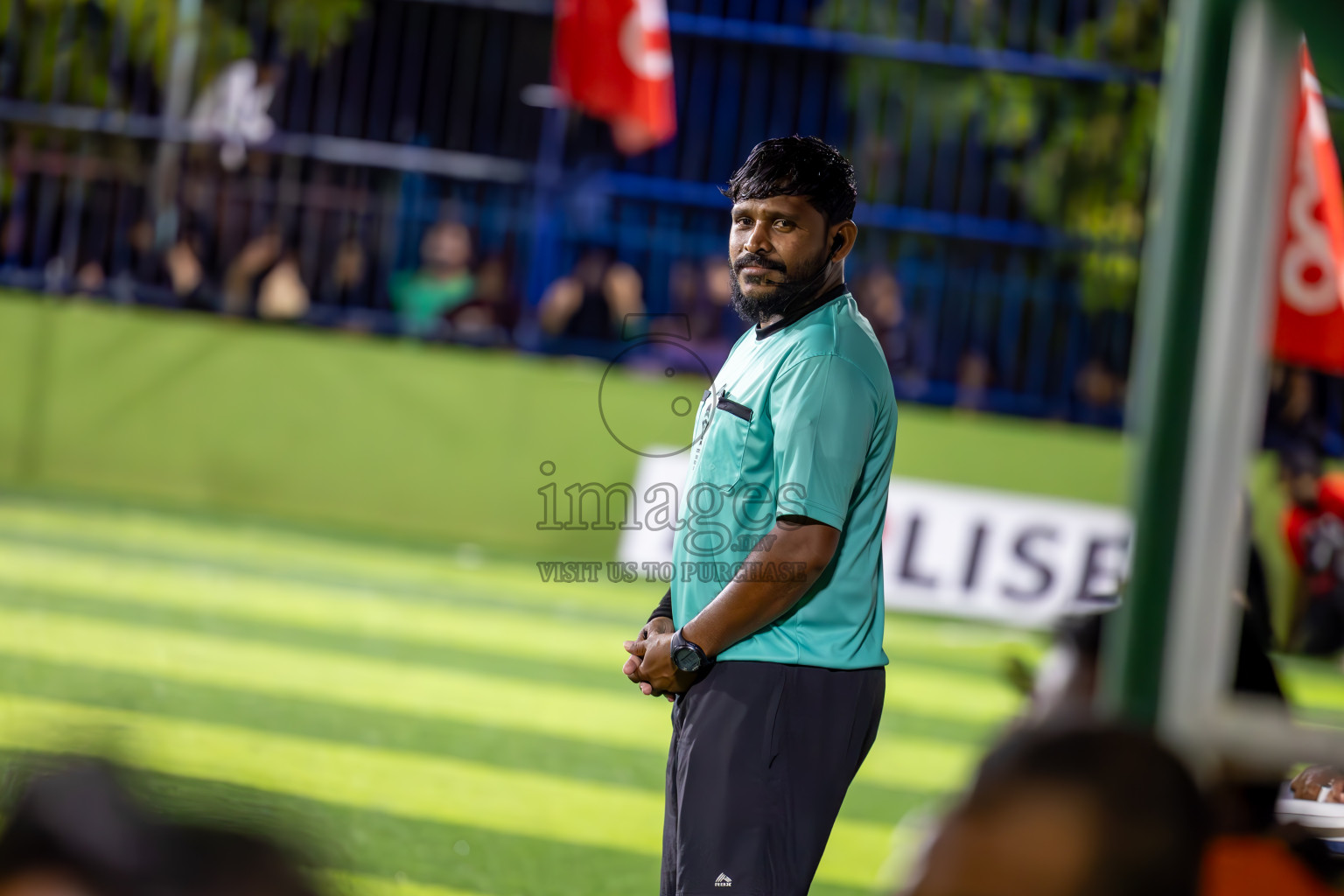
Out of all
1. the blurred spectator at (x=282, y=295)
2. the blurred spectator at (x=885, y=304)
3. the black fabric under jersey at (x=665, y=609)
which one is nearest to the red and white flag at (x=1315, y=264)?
the black fabric under jersey at (x=665, y=609)

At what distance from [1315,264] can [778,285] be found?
144 centimetres

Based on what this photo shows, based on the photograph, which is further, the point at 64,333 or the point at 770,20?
the point at 770,20

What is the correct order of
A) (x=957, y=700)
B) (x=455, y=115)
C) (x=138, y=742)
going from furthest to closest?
(x=455, y=115) → (x=957, y=700) → (x=138, y=742)

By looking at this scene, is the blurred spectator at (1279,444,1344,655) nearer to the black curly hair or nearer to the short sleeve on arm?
the black curly hair

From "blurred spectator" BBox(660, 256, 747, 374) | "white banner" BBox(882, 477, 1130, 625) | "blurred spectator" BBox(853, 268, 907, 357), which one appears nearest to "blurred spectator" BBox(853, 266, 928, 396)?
"blurred spectator" BBox(853, 268, 907, 357)

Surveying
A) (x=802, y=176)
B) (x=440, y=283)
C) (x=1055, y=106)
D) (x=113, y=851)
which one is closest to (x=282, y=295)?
(x=440, y=283)

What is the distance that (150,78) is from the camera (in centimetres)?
1455

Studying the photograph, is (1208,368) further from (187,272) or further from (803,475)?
(187,272)

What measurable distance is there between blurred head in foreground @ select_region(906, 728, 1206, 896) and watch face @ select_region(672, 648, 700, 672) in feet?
5.42

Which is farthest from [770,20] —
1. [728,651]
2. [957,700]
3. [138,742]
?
[138,742]

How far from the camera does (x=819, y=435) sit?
2.92 m

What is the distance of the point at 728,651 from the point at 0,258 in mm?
12168

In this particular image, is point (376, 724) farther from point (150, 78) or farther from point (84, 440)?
point (150, 78)

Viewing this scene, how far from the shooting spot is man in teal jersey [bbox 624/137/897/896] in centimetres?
294
